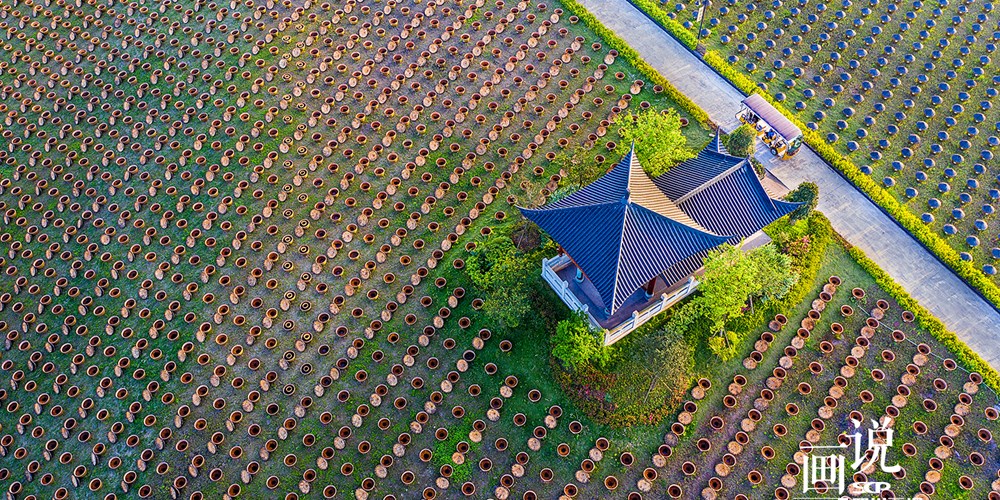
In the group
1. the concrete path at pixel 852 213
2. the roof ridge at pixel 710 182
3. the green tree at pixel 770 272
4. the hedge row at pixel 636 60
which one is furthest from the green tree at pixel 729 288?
the hedge row at pixel 636 60

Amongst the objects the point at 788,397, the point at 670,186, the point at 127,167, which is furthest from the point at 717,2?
the point at 127,167

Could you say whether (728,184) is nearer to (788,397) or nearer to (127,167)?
(788,397)

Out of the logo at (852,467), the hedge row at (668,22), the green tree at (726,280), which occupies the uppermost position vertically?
the hedge row at (668,22)

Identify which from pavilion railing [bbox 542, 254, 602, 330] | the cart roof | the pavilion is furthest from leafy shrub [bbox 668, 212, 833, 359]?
the cart roof

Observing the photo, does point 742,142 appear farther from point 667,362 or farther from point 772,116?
point 667,362

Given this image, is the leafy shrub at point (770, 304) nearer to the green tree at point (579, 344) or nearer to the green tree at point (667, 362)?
the green tree at point (667, 362)
